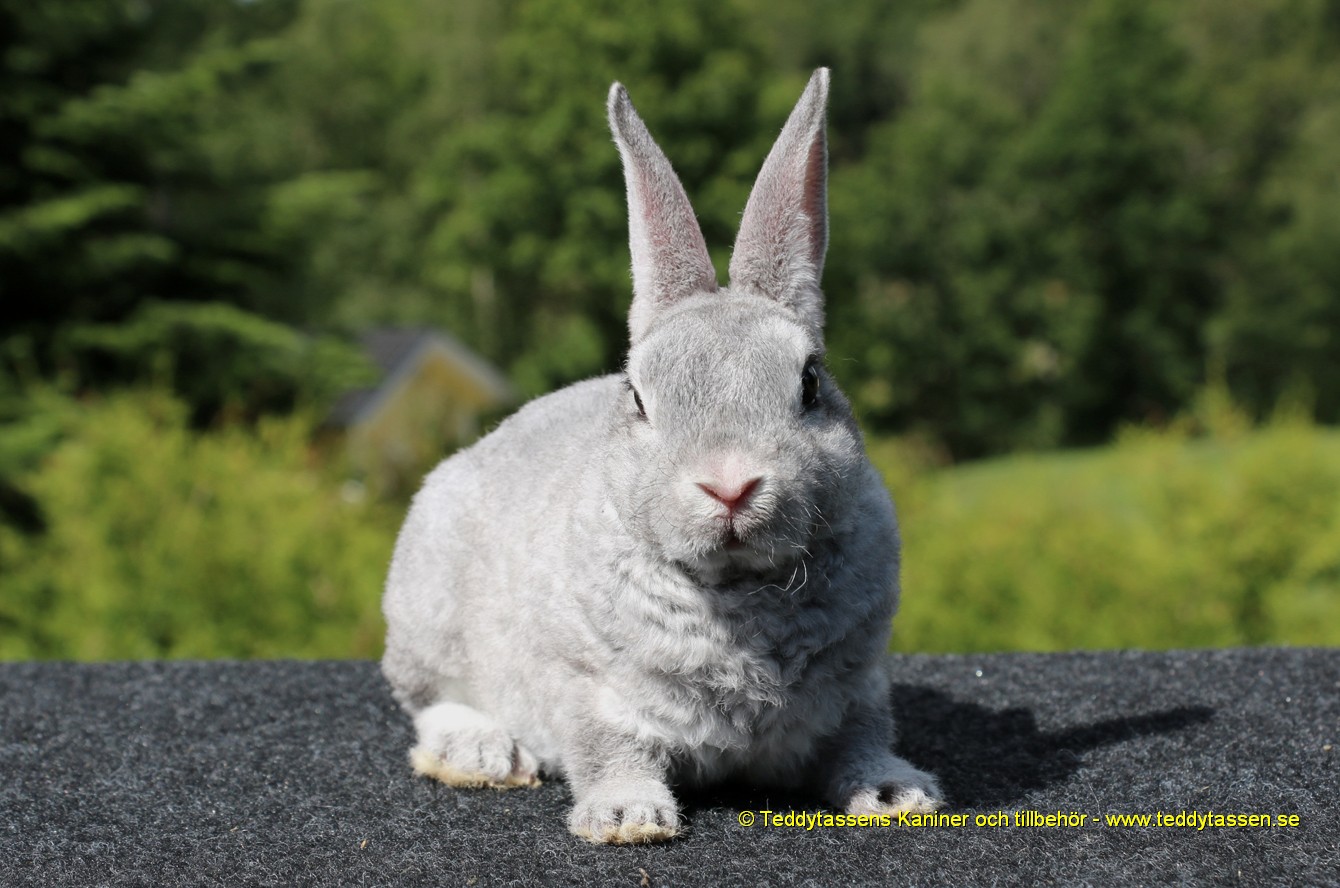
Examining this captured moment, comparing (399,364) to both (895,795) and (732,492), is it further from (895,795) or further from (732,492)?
(732,492)

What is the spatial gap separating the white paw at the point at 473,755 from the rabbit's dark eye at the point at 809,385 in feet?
4.04

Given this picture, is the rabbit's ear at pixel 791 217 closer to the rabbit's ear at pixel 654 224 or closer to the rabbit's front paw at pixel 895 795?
the rabbit's ear at pixel 654 224

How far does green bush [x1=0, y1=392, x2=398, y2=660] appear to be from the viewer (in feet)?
21.6

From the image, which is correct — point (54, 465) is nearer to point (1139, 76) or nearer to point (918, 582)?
point (918, 582)

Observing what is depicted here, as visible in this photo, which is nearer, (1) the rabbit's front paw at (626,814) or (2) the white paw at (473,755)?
(1) the rabbit's front paw at (626,814)

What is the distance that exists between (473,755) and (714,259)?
13729 millimetres


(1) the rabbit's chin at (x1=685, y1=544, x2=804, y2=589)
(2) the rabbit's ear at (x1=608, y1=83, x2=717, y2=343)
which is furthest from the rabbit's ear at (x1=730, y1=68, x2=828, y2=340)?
(1) the rabbit's chin at (x1=685, y1=544, x2=804, y2=589)

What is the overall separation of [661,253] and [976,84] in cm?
2983

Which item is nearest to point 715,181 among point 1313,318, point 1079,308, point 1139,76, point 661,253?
point 1079,308

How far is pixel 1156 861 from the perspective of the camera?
2.42 metres

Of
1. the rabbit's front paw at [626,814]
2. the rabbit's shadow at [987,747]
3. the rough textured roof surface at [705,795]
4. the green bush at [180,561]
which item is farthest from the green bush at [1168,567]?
the rabbit's front paw at [626,814]

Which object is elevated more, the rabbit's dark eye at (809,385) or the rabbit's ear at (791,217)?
the rabbit's ear at (791,217)

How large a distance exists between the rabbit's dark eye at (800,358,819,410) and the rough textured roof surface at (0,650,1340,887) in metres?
0.94

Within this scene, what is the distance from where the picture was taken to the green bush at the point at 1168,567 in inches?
265
